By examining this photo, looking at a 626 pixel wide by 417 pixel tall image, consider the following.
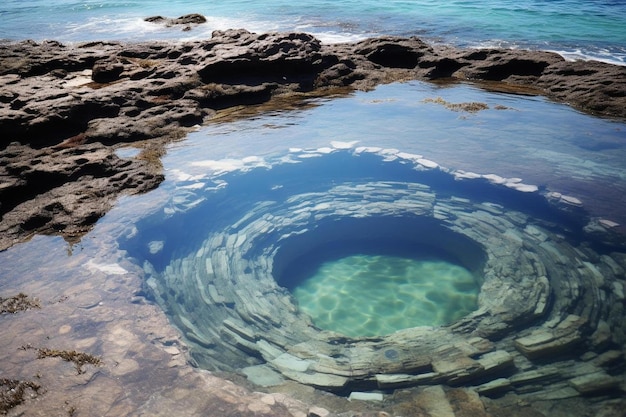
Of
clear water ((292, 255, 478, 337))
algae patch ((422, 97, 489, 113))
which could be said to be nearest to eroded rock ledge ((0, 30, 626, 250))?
algae patch ((422, 97, 489, 113))

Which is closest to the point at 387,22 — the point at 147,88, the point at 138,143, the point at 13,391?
the point at 147,88

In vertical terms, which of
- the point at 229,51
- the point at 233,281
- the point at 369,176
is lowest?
the point at 233,281

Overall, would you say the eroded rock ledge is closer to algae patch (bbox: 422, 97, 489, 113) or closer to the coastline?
the coastline

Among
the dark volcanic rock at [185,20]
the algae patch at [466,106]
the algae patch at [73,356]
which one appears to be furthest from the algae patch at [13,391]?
the dark volcanic rock at [185,20]

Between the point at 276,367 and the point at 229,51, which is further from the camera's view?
the point at 229,51

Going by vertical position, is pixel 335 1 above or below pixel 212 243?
above

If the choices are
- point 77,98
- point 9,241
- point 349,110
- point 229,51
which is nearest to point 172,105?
point 77,98

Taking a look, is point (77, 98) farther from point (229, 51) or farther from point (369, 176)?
point (369, 176)

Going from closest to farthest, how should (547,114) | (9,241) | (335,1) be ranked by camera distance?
(9,241) → (547,114) → (335,1)
